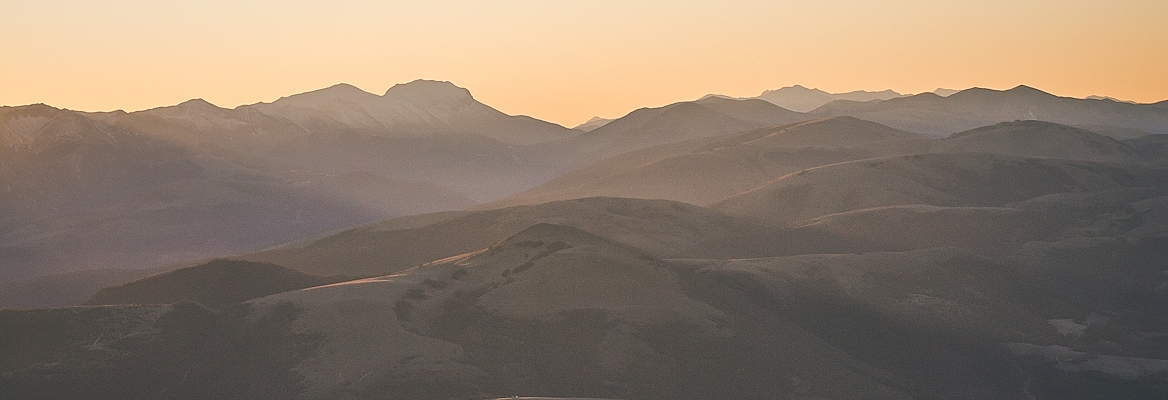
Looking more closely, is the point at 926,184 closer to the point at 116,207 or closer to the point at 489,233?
the point at 489,233

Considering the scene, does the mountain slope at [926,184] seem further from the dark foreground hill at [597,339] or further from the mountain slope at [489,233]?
the dark foreground hill at [597,339]

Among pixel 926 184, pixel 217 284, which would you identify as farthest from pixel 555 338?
pixel 926 184

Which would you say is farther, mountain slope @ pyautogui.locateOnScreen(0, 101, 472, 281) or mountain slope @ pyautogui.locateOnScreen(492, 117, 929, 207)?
mountain slope @ pyautogui.locateOnScreen(0, 101, 472, 281)

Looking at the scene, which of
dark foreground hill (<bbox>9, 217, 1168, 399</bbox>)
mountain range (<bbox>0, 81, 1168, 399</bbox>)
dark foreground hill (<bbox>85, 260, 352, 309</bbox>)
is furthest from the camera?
dark foreground hill (<bbox>85, 260, 352, 309</bbox>)

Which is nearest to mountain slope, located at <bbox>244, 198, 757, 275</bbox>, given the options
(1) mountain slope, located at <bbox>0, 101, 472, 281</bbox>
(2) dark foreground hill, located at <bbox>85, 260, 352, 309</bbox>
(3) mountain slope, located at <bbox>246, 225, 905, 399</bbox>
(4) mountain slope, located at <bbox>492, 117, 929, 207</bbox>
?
(2) dark foreground hill, located at <bbox>85, 260, 352, 309</bbox>

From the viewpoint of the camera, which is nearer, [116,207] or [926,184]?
[926,184]

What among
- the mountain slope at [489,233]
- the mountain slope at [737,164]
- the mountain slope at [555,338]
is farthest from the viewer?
the mountain slope at [737,164]

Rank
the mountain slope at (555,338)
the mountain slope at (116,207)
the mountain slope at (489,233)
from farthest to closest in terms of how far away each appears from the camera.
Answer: the mountain slope at (116,207) → the mountain slope at (489,233) → the mountain slope at (555,338)

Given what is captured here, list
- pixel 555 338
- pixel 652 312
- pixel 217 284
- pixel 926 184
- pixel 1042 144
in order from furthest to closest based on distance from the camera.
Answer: pixel 1042 144 → pixel 926 184 → pixel 217 284 → pixel 652 312 → pixel 555 338

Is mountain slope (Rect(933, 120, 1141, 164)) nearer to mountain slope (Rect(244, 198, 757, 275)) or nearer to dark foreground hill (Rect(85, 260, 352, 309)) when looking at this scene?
mountain slope (Rect(244, 198, 757, 275))

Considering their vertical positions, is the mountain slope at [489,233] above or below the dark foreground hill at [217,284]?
below

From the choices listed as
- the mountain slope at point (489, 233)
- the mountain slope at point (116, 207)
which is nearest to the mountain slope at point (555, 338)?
the mountain slope at point (489, 233)

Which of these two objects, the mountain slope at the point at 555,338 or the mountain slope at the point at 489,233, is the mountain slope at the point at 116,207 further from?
the mountain slope at the point at 555,338

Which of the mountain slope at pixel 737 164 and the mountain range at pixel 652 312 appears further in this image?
the mountain slope at pixel 737 164
